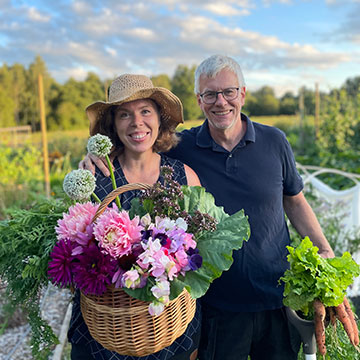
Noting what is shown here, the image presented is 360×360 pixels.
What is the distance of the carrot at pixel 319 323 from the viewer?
162 cm

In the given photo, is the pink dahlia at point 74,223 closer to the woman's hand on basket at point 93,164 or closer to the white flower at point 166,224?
the white flower at point 166,224

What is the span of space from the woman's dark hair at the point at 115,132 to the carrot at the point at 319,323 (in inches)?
41.2

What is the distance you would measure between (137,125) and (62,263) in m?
0.80

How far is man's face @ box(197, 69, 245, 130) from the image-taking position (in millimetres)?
2041

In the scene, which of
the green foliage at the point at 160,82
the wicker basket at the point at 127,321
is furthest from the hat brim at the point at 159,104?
the green foliage at the point at 160,82

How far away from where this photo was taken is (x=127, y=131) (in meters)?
1.83

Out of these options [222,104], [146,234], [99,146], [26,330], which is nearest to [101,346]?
[146,234]

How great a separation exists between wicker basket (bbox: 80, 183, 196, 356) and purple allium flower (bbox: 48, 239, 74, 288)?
0.12 metres

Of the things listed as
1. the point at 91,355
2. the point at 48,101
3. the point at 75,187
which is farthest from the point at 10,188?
the point at 48,101

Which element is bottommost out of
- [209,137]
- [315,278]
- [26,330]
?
[26,330]

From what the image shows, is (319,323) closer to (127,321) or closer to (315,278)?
(315,278)

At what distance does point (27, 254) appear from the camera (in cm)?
142

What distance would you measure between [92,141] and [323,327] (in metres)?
1.23

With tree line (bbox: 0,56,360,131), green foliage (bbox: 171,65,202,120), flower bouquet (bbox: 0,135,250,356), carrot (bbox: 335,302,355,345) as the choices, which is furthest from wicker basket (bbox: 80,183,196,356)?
tree line (bbox: 0,56,360,131)
